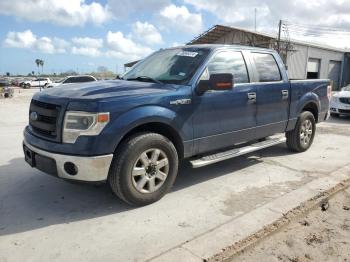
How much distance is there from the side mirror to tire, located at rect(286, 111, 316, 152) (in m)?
2.67

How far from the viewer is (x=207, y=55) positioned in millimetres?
5055

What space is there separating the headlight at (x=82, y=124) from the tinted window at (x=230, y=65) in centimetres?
179

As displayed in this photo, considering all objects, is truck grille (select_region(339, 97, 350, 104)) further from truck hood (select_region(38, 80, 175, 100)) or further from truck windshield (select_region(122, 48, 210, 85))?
truck hood (select_region(38, 80, 175, 100))

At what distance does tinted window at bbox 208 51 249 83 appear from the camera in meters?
5.10

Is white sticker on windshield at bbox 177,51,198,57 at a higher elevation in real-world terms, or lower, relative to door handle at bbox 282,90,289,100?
higher

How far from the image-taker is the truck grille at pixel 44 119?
4082mm

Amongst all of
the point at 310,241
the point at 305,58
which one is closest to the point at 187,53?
the point at 310,241

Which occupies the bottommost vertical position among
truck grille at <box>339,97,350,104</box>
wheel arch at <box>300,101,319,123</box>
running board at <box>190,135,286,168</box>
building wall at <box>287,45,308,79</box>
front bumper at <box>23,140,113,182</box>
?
running board at <box>190,135,286,168</box>

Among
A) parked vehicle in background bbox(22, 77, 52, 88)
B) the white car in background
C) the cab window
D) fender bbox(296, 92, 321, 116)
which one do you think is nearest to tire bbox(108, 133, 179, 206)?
the cab window

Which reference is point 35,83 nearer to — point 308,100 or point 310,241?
point 308,100

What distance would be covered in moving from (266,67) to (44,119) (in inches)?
137

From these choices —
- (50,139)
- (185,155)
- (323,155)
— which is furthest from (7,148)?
(323,155)

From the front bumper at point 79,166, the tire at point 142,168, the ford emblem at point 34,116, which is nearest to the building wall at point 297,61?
the tire at point 142,168

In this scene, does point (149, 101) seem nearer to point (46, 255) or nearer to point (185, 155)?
point (185, 155)
